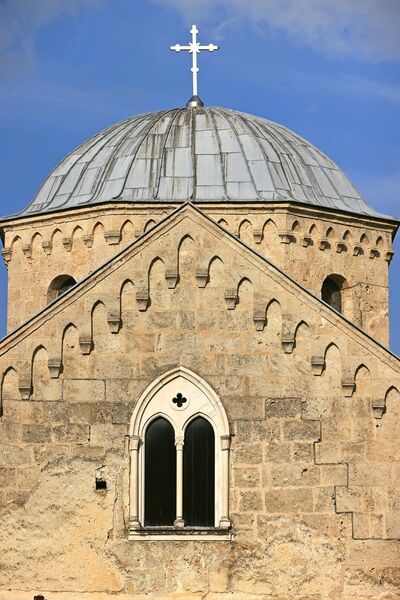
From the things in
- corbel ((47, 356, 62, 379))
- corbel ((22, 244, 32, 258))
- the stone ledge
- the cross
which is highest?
corbel ((22, 244, 32, 258))

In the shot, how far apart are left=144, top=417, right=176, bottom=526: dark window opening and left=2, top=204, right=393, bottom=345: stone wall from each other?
5102mm

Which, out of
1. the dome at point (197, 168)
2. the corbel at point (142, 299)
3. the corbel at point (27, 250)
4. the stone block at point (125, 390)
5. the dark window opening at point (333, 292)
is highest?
the dome at point (197, 168)

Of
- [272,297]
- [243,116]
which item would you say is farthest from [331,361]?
[243,116]

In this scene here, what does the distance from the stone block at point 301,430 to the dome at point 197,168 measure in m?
5.58

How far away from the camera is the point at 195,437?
78.4 feet

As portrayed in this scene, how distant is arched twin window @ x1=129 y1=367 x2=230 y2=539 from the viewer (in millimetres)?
23656

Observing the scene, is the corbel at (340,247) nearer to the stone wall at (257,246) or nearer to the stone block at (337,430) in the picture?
the stone wall at (257,246)

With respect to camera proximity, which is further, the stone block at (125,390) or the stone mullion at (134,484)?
the stone block at (125,390)

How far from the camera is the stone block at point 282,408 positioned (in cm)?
2381

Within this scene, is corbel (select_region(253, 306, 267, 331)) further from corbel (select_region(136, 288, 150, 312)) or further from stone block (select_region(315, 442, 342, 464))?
stone block (select_region(315, 442, 342, 464))

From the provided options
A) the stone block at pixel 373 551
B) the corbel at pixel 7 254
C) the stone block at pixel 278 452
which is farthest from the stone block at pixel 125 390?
the corbel at pixel 7 254

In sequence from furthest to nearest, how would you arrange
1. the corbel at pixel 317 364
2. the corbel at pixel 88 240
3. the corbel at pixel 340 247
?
the corbel at pixel 340 247, the corbel at pixel 88 240, the corbel at pixel 317 364

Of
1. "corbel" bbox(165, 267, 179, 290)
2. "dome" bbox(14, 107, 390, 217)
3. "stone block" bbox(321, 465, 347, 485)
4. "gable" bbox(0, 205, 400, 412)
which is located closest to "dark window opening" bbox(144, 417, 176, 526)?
"gable" bbox(0, 205, 400, 412)

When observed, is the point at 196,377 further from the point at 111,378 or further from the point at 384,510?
the point at 384,510
